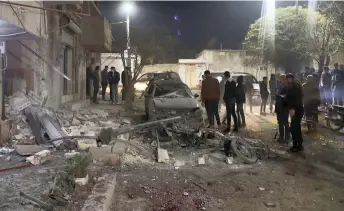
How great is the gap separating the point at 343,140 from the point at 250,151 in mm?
3516

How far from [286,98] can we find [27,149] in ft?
19.6

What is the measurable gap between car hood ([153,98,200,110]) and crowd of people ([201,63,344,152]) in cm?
86

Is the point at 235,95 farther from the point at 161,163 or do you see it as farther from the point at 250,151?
the point at 161,163

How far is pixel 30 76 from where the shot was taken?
31.1ft

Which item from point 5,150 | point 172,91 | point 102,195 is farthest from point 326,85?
point 102,195

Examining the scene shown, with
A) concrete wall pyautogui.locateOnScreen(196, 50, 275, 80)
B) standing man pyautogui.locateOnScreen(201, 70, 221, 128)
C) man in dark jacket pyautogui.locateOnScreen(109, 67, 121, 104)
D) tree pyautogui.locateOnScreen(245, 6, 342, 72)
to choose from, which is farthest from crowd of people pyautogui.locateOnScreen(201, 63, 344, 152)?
concrete wall pyautogui.locateOnScreen(196, 50, 275, 80)

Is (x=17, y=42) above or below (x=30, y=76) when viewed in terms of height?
above

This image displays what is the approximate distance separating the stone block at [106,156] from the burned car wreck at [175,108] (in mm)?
2140

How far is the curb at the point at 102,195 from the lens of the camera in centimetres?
439

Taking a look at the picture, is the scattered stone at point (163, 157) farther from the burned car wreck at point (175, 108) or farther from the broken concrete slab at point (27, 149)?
the broken concrete slab at point (27, 149)

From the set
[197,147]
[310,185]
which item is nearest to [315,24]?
[197,147]

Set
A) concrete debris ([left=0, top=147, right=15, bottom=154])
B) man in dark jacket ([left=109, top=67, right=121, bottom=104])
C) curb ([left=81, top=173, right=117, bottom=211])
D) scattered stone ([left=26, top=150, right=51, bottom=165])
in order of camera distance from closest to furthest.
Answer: curb ([left=81, top=173, right=117, bottom=211])
scattered stone ([left=26, top=150, right=51, bottom=165])
concrete debris ([left=0, top=147, right=15, bottom=154])
man in dark jacket ([left=109, top=67, right=121, bottom=104])

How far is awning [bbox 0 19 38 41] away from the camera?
23.0 ft

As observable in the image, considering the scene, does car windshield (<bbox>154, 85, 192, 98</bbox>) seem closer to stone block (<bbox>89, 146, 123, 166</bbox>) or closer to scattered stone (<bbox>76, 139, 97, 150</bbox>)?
scattered stone (<bbox>76, 139, 97, 150</bbox>)
